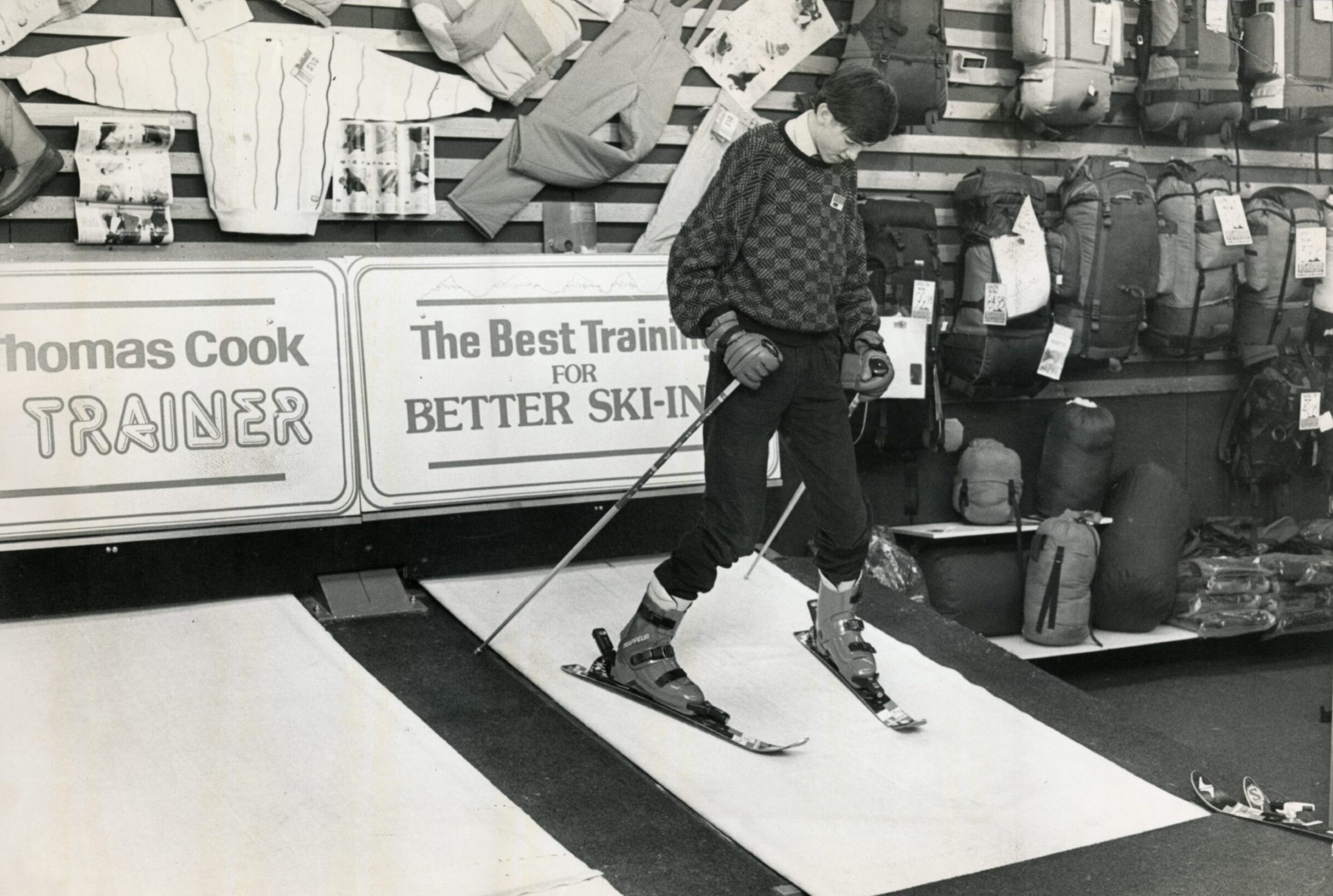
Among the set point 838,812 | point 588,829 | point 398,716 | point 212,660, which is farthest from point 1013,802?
point 212,660

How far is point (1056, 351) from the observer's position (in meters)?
5.34

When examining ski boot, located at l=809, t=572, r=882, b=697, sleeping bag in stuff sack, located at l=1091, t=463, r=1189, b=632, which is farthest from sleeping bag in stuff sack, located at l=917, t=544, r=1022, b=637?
ski boot, located at l=809, t=572, r=882, b=697

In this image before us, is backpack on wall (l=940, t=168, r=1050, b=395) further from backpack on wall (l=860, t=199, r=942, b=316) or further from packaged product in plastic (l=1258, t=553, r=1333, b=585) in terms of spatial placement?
packaged product in plastic (l=1258, t=553, r=1333, b=585)

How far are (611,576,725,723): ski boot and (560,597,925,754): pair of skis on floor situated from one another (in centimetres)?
3

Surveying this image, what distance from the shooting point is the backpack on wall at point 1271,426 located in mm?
5801

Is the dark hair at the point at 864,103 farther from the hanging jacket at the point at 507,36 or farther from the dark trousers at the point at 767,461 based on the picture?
the hanging jacket at the point at 507,36

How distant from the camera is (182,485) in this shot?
153 inches

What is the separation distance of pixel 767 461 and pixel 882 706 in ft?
2.38

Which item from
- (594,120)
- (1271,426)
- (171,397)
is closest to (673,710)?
(171,397)

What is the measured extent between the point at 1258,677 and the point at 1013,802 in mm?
2884

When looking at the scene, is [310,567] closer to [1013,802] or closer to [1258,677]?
[1013,802]

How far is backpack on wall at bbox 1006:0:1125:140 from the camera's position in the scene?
5199mm

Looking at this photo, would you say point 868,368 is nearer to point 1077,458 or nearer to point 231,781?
point 231,781

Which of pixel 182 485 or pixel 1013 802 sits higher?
pixel 182 485
